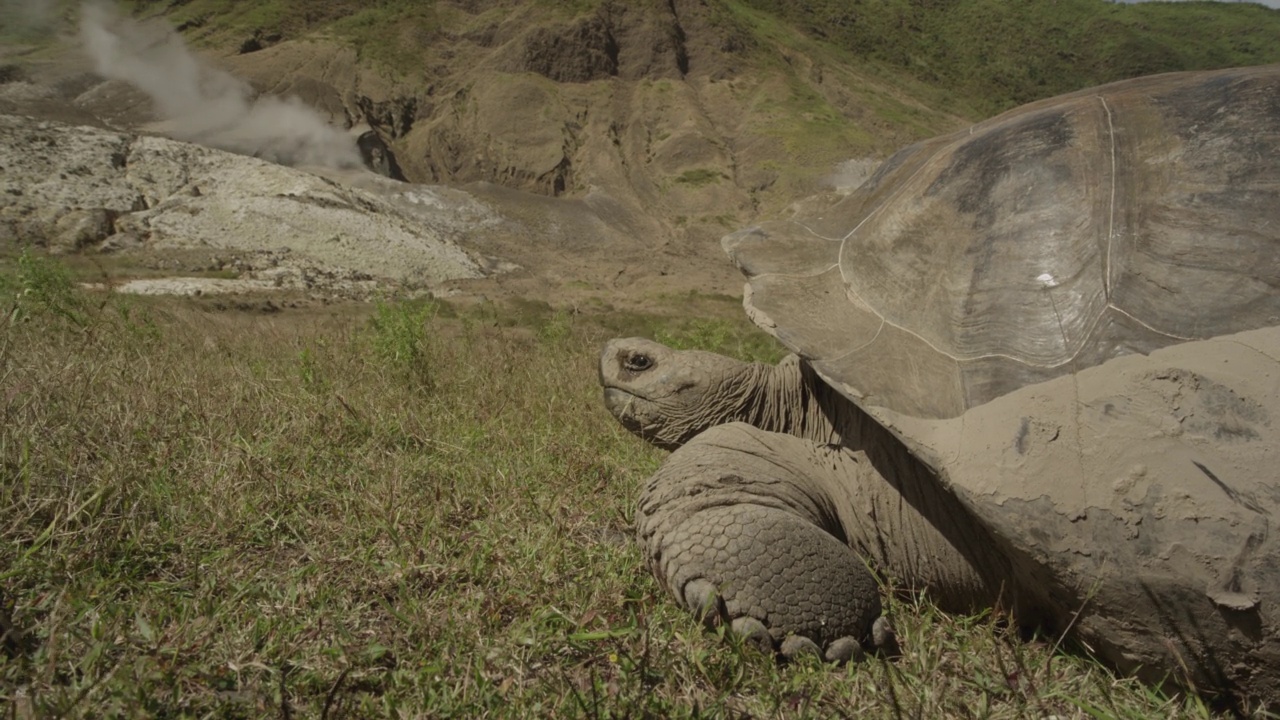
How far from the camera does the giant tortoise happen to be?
1.55 metres

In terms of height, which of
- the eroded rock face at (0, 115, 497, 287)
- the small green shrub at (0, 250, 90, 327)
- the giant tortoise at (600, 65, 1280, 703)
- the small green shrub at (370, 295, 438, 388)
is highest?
the giant tortoise at (600, 65, 1280, 703)

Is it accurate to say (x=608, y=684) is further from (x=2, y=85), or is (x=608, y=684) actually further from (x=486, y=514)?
(x=2, y=85)

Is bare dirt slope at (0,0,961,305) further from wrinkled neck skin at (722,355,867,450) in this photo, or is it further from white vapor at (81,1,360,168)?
wrinkled neck skin at (722,355,867,450)

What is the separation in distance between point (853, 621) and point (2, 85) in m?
33.5

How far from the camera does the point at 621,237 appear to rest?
85.3 ft

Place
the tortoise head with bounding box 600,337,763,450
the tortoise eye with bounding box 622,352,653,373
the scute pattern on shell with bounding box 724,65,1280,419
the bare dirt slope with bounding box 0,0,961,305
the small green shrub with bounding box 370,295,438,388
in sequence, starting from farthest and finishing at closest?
the bare dirt slope with bounding box 0,0,961,305
the small green shrub with bounding box 370,295,438,388
the tortoise eye with bounding box 622,352,653,373
the tortoise head with bounding box 600,337,763,450
the scute pattern on shell with bounding box 724,65,1280,419

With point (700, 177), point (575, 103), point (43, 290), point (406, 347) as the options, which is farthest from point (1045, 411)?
point (575, 103)

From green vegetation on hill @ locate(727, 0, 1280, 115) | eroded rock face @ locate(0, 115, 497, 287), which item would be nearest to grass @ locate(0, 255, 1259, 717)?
eroded rock face @ locate(0, 115, 497, 287)

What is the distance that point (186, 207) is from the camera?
17266mm

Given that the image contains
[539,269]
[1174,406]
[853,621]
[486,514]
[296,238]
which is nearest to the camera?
[1174,406]

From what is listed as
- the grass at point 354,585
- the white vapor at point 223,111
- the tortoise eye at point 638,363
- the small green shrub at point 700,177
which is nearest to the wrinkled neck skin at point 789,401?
the tortoise eye at point 638,363

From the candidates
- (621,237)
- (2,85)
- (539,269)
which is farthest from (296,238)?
(2,85)

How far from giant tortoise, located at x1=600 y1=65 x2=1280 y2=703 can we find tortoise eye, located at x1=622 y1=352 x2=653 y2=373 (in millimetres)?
554

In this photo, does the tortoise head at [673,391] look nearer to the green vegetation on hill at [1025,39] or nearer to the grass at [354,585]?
the grass at [354,585]
